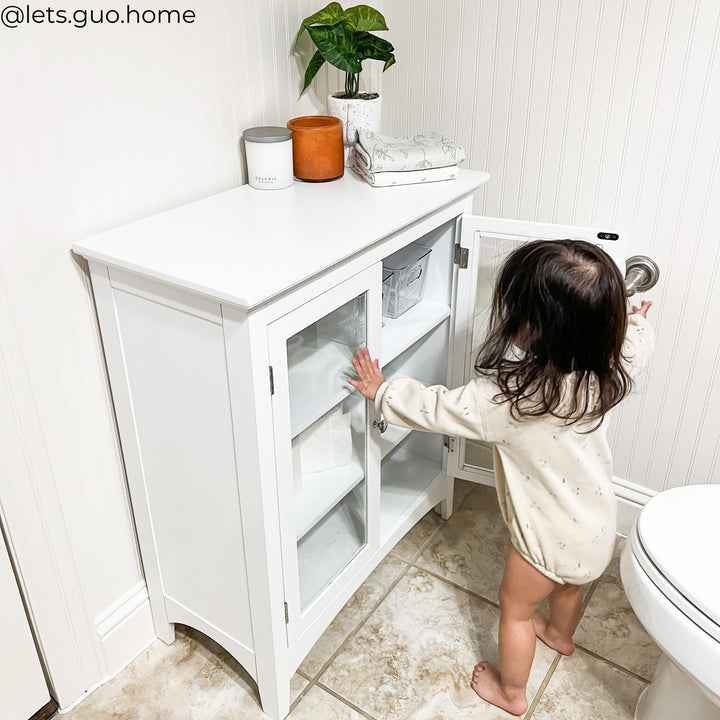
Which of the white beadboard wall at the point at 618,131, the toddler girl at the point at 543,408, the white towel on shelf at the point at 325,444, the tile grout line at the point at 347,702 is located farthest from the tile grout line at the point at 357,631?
the white beadboard wall at the point at 618,131

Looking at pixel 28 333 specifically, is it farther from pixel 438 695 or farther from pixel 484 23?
pixel 484 23

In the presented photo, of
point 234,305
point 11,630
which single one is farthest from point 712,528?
point 11,630

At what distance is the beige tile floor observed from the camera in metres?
1.46

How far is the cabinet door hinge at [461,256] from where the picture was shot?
5.09 feet

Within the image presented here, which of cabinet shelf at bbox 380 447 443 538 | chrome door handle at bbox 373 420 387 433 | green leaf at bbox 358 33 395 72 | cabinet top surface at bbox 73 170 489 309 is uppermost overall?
green leaf at bbox 358 33 395 72

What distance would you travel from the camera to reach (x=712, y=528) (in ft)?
4.11

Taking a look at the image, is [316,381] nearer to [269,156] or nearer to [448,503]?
[269,156]

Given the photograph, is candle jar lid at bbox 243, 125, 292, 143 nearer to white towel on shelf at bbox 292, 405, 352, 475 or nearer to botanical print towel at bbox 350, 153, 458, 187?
botanical print towel at bbox 350, 153, 458, 187

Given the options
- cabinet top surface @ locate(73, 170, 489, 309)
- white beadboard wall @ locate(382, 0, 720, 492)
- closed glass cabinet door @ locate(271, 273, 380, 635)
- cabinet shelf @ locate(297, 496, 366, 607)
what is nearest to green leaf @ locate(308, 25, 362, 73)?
cabinet top surface @ locate(73, 170, 489, 309)

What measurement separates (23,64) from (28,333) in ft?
1.30

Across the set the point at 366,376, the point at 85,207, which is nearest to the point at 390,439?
the point at 366,376

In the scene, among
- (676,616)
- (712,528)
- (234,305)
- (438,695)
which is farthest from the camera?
(438,695)

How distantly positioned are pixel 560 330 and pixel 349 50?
705 mm

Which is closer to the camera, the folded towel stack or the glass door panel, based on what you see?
the glass door panel
